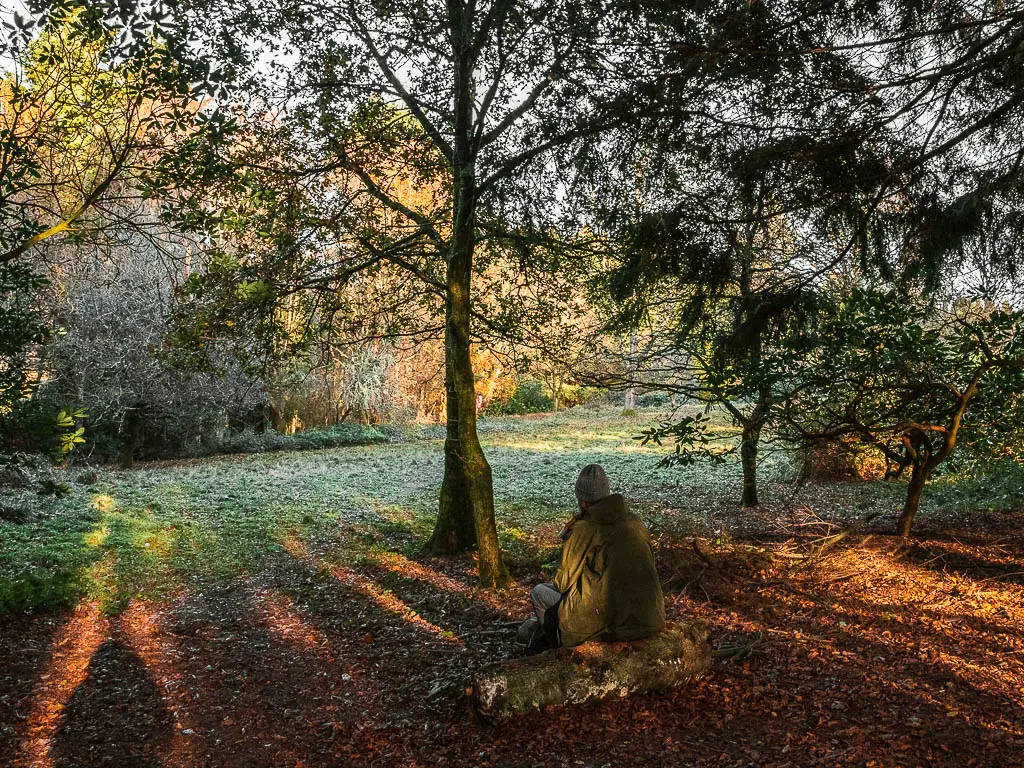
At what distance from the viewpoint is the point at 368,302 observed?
1096cm

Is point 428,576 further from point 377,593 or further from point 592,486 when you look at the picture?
point 592,486

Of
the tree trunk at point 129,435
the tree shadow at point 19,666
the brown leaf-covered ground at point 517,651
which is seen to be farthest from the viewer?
the tree trunk at point 129,435

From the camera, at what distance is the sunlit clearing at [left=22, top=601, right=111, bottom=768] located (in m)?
4.62

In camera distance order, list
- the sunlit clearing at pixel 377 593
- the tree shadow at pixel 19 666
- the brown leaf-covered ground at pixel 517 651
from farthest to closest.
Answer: the sunlit clearing at pixel 377 593, the tree shadow at pixel 19 666, the brown leaf-covered ground at pixel 517 651

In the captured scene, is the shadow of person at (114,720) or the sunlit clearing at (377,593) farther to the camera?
the sunlit clearing at (377,593)

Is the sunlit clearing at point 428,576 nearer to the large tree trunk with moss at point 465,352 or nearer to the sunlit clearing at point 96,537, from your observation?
the large tree trunk with moss at point 465,352

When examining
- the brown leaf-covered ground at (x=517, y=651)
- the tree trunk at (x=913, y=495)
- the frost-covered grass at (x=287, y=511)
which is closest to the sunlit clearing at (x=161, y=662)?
the brown leaf-covered ground at (x=517, y=651)

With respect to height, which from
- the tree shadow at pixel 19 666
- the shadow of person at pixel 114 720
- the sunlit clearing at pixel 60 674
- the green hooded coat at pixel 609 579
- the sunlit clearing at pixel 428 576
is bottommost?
the shadow of person at pixel 114 720

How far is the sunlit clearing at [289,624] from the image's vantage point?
257 inches

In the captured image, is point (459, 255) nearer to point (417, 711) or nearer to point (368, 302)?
point (368, 302)

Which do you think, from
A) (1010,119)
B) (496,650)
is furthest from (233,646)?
(1010,119)

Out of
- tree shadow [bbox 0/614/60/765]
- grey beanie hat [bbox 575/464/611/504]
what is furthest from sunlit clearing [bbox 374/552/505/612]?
tree shadow [bbox 0/614/60/765]

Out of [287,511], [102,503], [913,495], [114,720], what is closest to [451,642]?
[114,720]

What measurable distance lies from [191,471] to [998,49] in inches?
742
